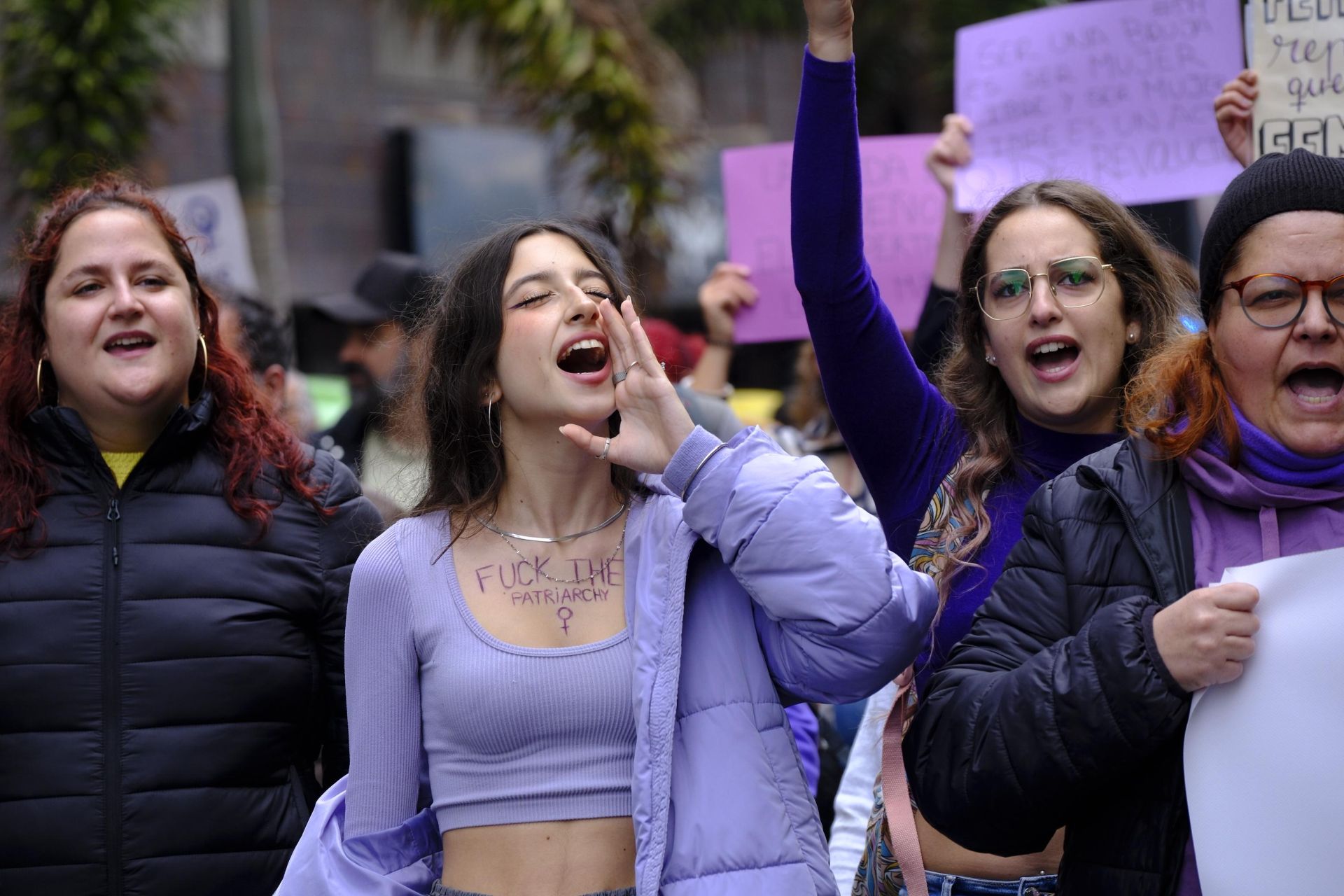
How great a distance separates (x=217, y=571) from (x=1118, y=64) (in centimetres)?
272

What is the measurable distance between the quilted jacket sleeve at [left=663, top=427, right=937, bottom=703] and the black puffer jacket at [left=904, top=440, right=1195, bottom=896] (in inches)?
4.3

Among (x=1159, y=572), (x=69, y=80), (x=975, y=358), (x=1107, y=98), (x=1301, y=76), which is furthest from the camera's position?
(x=69, y=80)

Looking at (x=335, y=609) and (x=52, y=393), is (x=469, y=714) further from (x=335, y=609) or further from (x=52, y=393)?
(x=52, y=393)

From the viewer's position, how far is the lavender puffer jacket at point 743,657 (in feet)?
6.93

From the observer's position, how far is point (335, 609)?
118 inches

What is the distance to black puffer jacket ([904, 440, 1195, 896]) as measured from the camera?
1.91 meters

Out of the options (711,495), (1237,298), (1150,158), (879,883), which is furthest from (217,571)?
(1150,158)

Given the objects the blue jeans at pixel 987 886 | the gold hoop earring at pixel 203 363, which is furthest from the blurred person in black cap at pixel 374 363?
the blue jeans at pixel 987 886

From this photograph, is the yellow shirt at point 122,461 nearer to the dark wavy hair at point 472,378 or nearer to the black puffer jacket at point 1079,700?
the dark wavy hair at point 472,378

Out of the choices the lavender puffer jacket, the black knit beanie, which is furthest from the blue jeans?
the black knit beanie

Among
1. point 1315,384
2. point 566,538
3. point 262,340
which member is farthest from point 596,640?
point 262,340

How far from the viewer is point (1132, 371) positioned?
9.14 feet

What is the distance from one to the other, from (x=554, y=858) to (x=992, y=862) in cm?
78

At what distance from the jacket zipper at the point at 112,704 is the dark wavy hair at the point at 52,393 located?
5.6 inches
